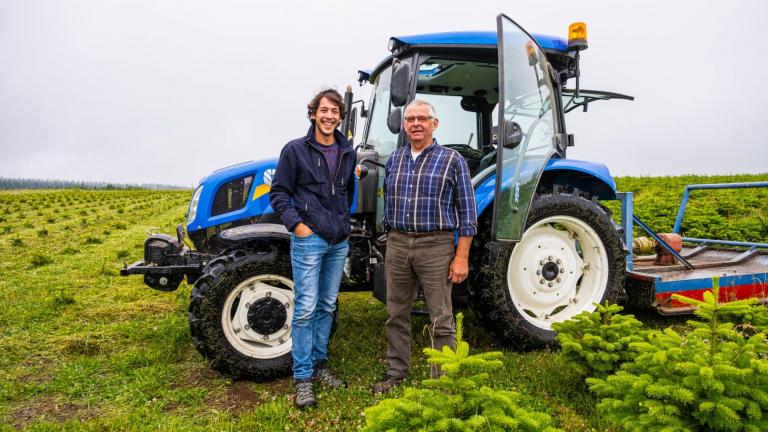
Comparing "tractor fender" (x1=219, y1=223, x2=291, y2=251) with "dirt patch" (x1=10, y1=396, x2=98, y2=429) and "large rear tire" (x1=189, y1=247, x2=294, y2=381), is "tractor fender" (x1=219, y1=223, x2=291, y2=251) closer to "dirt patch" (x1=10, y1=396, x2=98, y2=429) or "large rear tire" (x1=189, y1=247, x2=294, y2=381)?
"large rear tire" (x1=189, y1=247, x2=294, y2=381)

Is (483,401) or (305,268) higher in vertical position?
(305,268)

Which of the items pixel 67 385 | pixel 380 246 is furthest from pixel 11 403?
pixel 380 246

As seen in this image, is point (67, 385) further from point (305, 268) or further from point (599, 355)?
point (599, 355)

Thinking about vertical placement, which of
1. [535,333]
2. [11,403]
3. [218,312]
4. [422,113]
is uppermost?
[422,113]

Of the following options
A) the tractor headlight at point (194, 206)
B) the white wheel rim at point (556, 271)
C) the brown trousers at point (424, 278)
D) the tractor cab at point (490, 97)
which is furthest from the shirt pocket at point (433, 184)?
the tractor headlight at point (194, 206)

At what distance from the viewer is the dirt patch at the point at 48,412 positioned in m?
3.00

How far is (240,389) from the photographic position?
3291 millimetres

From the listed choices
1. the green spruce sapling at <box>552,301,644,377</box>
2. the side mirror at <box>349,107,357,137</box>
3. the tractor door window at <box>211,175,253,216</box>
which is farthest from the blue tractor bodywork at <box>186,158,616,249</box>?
the green spruce sapling at <box>552,301,644,377</box>

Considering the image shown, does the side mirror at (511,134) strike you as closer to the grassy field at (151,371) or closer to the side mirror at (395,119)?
the side mirror at (395,119)

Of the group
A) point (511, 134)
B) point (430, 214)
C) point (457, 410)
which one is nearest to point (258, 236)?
point (430, 214)

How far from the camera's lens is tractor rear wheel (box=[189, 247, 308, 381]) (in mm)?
3219

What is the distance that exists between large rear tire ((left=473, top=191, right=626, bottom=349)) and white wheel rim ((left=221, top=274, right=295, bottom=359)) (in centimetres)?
135

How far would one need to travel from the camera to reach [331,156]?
10.2 feet

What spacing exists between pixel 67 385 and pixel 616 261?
406 centimetres
